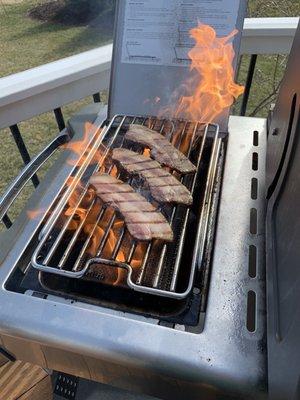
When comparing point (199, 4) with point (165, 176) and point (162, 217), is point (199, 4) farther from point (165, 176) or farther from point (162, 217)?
point (162, 217)

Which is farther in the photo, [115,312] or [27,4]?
[27,4]

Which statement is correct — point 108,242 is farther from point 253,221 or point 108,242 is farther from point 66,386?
point 66,386

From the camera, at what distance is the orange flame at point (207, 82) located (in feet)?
5.31

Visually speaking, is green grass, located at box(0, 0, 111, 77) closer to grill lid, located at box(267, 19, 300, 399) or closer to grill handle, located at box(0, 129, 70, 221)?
grill handle, located at box(0, 129, 70, 221)

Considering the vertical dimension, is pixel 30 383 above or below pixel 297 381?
below

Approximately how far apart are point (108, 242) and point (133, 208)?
144 millimetres

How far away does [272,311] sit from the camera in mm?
868

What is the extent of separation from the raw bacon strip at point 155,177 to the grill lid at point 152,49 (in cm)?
40

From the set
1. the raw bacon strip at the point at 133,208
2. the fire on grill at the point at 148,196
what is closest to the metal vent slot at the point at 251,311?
the fire on grill at the point at 148,196

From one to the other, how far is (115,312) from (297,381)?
0.52 m

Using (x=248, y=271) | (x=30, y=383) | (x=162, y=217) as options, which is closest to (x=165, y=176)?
(x=162, y=217)

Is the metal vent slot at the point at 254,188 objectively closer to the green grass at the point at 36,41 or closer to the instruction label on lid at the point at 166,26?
the instruction label on lid at the point at 166,26

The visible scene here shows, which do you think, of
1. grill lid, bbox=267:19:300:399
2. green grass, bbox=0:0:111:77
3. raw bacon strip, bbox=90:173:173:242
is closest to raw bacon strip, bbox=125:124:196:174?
raw bacon strip, bbox=90:173:173:242

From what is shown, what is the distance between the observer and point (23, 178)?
1.39m
